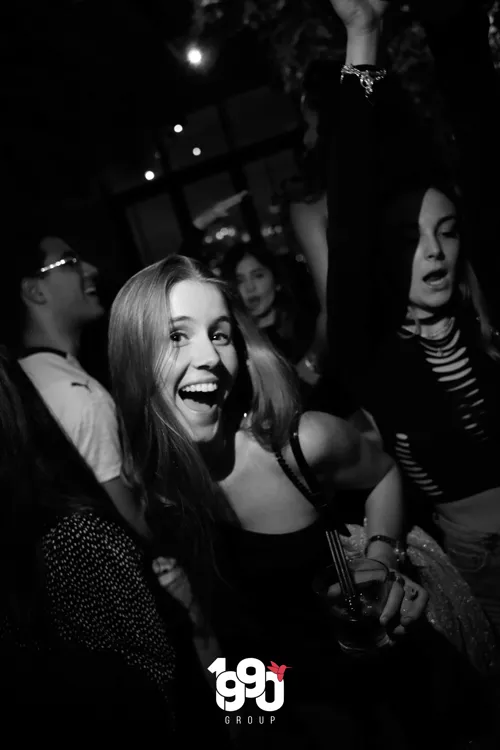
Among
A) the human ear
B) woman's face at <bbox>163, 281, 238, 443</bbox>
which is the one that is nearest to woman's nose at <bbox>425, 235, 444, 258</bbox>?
woman's face at <bbox>163, 281, 238, 443</bbox>

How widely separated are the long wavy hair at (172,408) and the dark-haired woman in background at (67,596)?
2.3 inches

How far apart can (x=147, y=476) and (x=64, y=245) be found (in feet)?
1.65

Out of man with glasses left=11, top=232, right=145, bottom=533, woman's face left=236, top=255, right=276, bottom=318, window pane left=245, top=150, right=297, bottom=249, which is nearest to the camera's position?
man with glasses left=11, top=232, right=145, bottom=533

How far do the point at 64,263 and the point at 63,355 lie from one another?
0.19 metres

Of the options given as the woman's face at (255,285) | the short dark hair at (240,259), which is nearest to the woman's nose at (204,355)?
the woman's face at (255,285)

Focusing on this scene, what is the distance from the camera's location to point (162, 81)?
4.58 feet

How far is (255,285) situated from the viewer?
153 cm

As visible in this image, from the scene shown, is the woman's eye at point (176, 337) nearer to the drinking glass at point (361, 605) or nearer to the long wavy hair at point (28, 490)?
the long wavy hair at point (28, 490)

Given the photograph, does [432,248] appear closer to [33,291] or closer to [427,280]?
[427,280]

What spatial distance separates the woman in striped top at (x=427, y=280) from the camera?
0.91 metres

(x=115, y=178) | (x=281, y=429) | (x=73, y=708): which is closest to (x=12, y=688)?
(x=73, y=708)

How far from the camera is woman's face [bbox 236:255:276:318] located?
1.49m

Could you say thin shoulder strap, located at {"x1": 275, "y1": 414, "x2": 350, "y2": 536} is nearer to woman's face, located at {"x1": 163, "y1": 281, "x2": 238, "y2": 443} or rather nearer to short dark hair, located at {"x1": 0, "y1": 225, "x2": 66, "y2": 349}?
woman's face, located at {"x1": 163, "y1": 281, "x2": 238, "y2": 443}

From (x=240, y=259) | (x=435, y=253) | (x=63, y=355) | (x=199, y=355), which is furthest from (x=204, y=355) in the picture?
(x=240, y=259)
